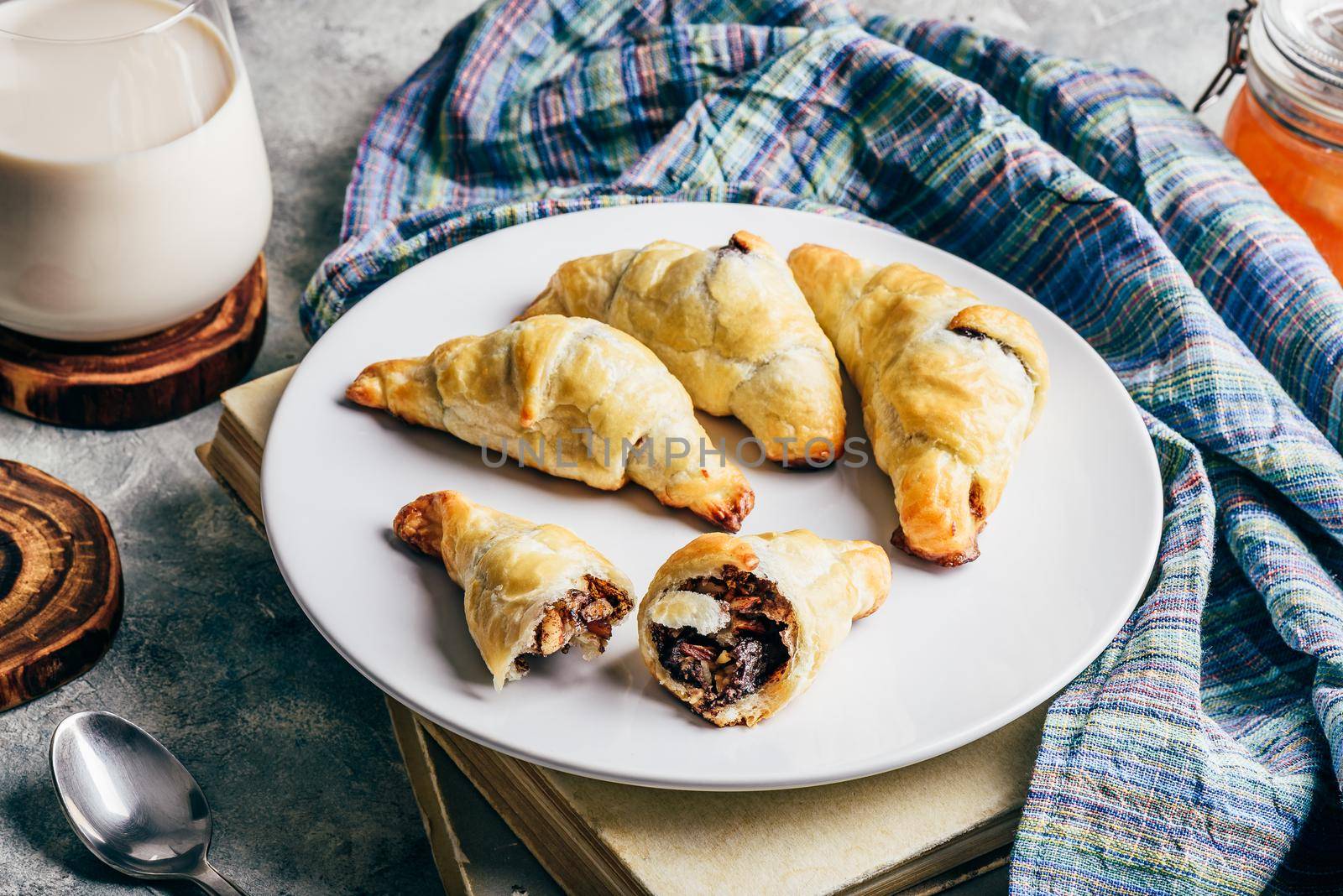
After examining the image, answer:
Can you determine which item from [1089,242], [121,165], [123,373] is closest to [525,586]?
[121,165]

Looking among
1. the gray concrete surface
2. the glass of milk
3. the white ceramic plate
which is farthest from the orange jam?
the glass of milk

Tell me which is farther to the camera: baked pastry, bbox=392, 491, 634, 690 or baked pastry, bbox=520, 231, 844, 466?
baked pastry, bbox=520, 231, 844, 466

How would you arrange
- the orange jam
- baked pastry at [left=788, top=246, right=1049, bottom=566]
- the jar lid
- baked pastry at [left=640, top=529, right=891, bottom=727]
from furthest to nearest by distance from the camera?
1. the orange jam
2. the jar lid
3. baked pastry at [left=788, top=246, right=1049, bottom=566]
4. baked pastry at [left=640, top=529, right=891, bottom=727]

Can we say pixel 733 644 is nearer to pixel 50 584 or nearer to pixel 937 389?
pixel 937 389

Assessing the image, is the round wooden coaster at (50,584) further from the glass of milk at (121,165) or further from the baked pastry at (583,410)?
the baked pastry at (583,410)

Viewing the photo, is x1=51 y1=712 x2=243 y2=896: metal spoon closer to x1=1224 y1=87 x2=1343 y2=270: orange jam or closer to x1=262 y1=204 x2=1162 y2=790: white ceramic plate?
x1=262 y1=204 x2=1162 y2=790: white ceramic plate
